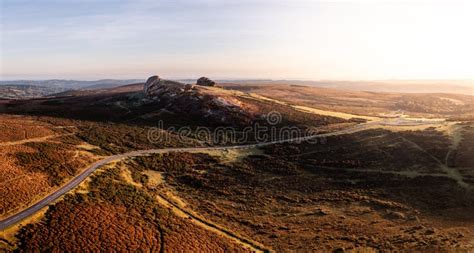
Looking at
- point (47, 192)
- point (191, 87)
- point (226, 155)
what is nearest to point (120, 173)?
point (47, 192)

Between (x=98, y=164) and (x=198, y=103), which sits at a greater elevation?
(x=198, y=103)

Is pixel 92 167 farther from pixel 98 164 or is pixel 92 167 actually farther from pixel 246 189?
pixel 246 189

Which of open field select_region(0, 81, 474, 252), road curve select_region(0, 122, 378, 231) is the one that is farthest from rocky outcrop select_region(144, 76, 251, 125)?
road curve select_region(0, 122, 378, 231)

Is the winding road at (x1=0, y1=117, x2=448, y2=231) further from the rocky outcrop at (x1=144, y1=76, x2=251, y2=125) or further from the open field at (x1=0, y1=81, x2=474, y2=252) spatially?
the rocky outcrop at (x1=144, y1=76, x2=251, y2=125)

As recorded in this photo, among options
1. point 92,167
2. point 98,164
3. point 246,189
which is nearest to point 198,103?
point 246,189

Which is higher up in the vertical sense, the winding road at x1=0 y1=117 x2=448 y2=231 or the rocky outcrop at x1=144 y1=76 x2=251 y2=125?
the rocky outcrop at x1=144 y1=76 x2=251 y2=125

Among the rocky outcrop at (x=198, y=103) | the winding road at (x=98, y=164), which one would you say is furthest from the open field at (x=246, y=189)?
the rocky outcrop at (x=198, y=103)

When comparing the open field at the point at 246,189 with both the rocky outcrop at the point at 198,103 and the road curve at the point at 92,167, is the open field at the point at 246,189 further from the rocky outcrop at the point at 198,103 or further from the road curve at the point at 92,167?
the rocky outcrop at the point at 198,103

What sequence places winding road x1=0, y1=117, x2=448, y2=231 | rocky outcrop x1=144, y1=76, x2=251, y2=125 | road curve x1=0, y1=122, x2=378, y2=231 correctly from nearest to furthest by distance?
road curve x1=0, y1=122, x2=378, y2=231 → winding road x1=0, y1=117, x2=448, y2=231 → rocky outcrop x1=144, y1=76, x2=251, y2=125


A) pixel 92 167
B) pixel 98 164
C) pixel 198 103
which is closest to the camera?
pixel 92 167

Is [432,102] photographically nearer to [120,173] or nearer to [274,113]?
[274,113]

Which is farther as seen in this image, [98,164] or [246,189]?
[246,189]

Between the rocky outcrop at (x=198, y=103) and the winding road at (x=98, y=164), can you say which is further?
the rocky outcrop at (x=198, y=103)
